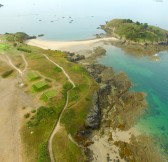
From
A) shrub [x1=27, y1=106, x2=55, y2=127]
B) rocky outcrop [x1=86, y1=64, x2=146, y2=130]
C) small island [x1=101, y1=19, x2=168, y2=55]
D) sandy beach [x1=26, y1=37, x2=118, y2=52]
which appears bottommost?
sandy beach [x1=26, y1=37, x2=118, y2=52]

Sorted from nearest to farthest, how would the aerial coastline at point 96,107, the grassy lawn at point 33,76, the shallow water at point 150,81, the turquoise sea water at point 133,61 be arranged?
the aerial coastline at point 96,107
the shallow water at point 150,81
the turquoise sea water at point 133,61
the grassy lawn at point 33,76

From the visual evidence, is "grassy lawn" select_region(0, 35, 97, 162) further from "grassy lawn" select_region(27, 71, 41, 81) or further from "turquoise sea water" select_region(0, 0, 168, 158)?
"turquoise sea water" select_region(0, 0, 168, 158)

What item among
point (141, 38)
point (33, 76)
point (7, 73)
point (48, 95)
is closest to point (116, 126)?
point (48, 95)

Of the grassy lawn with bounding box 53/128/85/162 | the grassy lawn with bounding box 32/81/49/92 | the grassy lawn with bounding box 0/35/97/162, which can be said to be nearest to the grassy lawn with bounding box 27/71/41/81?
the grassy lawn with bounding box 0/35/97/162

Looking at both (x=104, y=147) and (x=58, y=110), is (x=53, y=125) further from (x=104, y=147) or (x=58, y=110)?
(x=104, y=147)

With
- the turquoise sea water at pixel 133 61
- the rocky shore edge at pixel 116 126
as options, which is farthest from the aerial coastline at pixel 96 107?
the turquoise sea water at pixel 133 61

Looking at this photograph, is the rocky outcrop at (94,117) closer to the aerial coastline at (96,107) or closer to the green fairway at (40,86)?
the aerial coastline at (96,107)
